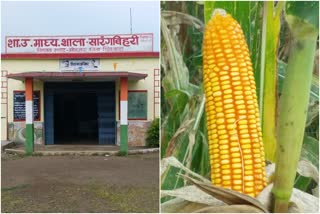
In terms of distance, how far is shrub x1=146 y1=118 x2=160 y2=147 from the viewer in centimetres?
1277

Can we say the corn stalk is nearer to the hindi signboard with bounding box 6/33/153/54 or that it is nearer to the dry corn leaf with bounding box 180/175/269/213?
the dry corn leaf with bounding box 180/175/269/213

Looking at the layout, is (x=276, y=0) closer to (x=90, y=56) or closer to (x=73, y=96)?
(x=90, y=56)

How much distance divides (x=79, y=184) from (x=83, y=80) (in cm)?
666

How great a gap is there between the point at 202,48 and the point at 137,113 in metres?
10.3

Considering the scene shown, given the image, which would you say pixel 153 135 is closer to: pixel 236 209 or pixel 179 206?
pixel 179 206

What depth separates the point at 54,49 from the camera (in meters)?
13.1

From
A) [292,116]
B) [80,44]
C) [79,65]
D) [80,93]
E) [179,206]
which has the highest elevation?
[80,44]

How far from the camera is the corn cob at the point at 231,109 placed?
299 centimetres

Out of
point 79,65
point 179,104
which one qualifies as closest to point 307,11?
point 179,104

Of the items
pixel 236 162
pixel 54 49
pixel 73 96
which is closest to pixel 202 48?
pixel 236 162

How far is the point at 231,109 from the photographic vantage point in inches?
117

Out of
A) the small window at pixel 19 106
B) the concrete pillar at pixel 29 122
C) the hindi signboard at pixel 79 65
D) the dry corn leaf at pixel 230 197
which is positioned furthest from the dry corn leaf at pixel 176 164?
the small window at pixel 19 106

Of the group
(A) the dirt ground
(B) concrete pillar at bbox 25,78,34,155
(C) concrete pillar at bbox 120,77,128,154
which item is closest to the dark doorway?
(B) concrete pillar at bbox 25,78,34,155

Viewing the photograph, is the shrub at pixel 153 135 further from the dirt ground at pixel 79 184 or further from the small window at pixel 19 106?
the small window at pixel 19 106
